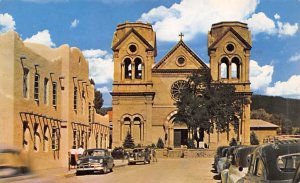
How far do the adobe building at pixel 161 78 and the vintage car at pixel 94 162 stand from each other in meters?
46.2

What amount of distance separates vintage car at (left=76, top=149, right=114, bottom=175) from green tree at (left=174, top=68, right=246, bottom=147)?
3788cm

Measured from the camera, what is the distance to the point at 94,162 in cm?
3145

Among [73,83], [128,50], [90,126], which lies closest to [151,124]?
[128,50]

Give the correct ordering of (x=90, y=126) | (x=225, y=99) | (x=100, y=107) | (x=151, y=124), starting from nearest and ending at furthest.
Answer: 1. (x=90, y=126)
2. (x=225, y=99)
3. (x=151, y=124)
4. (x=100, y=107)

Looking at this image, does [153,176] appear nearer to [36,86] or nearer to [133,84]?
[36,86]

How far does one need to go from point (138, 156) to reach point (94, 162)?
18.1 metres

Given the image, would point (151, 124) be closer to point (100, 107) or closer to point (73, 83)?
point (73, 83)

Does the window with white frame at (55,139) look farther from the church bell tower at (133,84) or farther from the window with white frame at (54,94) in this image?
the church bell tower at (133,84)

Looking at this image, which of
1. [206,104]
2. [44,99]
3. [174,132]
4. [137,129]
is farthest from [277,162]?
[174,132]

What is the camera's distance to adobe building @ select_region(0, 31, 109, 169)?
3130cm

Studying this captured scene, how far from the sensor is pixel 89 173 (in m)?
31.8

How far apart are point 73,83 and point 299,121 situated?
88.6 feet

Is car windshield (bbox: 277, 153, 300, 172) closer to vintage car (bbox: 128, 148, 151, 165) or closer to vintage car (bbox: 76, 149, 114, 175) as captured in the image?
vintage car (bbox: 76, 149, 114, 175)

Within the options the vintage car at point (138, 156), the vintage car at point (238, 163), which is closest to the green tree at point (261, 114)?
the vintage car at point (138, 156)
